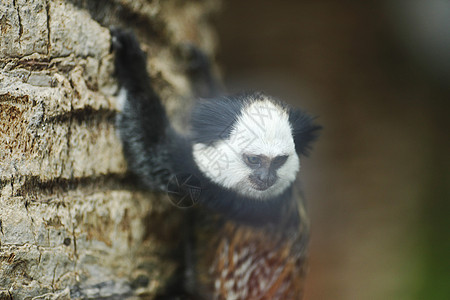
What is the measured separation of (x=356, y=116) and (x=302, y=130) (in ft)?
5.77

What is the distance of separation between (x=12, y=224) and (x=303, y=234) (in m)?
0.94

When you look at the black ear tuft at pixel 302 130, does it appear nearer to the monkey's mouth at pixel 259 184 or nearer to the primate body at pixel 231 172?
the primate body at pixel 231 172

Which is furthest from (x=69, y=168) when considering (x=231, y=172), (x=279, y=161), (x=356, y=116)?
(x=356, y=116)

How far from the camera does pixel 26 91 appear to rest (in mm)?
898

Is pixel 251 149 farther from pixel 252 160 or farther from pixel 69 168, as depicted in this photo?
pixel 69 168

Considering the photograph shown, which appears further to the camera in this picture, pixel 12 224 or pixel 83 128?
pixel 83 128

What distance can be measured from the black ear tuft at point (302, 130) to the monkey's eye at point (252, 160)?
0.11m

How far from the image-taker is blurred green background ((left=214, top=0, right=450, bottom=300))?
252 cm

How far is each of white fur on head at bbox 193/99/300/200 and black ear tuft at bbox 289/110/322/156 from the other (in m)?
0.02

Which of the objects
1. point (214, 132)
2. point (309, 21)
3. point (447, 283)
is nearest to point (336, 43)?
point (309, 21)

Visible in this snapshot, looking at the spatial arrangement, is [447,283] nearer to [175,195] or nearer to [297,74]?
[175,195]

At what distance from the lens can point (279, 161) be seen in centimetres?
115

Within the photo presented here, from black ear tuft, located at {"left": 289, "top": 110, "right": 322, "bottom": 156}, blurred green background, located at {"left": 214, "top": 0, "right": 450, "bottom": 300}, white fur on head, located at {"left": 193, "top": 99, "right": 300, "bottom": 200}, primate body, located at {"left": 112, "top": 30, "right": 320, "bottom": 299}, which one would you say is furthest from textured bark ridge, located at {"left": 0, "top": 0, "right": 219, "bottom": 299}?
blurred green background, located at {"left": 214, "top": 0, "right": 450, "bottom": 300}

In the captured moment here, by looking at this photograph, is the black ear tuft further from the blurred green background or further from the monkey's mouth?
the blurred green background
